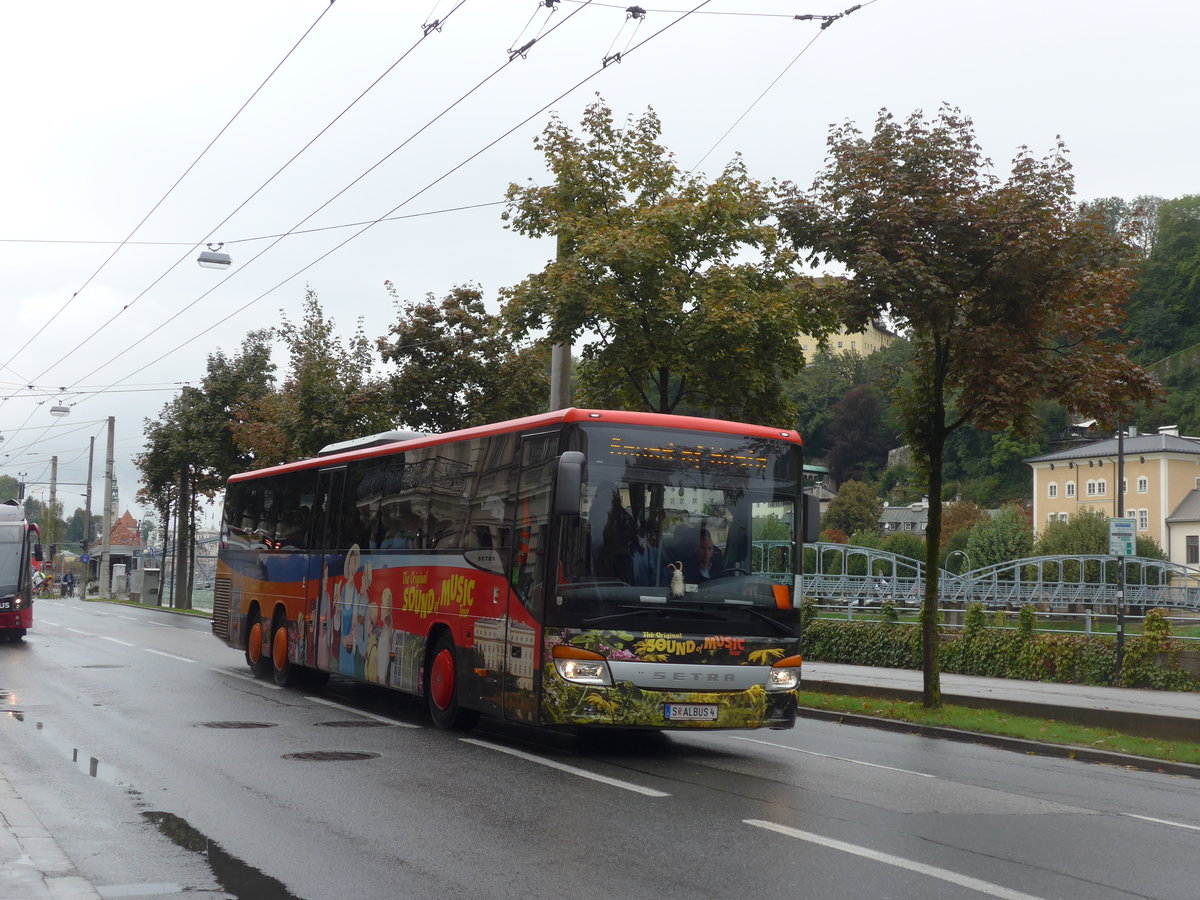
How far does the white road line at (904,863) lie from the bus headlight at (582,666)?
2890 millimetres

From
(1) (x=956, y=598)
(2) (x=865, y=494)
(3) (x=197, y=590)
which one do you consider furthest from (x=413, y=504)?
(2) (x=865, y=494)

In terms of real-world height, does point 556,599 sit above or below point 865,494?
below

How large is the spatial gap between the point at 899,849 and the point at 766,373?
532 inches

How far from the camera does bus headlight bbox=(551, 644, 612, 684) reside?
11.3 m

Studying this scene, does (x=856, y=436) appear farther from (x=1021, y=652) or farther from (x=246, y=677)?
(x=246, y=677)

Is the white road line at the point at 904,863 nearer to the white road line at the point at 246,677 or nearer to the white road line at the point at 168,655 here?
the white road line at the point at 246,677

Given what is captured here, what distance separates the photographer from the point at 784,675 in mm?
12070

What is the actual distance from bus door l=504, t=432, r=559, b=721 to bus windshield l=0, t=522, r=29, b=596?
19809 millimetres

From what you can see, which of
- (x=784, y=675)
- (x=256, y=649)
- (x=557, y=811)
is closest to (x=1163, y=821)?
(x=784, y=675)

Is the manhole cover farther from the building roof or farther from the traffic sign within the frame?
the building roof

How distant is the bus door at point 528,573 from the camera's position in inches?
461

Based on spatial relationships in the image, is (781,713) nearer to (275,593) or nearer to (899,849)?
(899,849)

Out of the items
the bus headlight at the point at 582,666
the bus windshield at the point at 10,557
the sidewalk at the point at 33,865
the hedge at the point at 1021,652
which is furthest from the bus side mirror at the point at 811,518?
the bus windshield at the point at 10,557

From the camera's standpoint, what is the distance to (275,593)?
64.6ft
